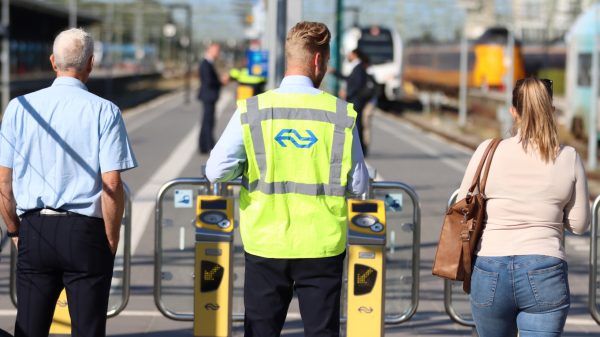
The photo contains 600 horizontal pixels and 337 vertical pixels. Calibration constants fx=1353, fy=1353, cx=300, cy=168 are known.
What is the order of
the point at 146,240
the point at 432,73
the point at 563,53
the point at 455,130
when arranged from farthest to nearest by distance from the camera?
the point at 432,73 → the point at 563,53 → the point at 455,130 → the point at 146,240

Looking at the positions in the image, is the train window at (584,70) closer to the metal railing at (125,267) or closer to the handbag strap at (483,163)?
the metal railing at (125,267)

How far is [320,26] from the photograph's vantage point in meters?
5.03

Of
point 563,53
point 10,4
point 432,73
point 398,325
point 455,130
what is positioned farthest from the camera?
point 432,73

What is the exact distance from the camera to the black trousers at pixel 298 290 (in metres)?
5.05

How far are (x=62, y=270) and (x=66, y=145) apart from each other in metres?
0.48

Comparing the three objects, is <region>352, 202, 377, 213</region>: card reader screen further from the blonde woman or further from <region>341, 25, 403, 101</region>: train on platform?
<region>341, 25, 403, 101</region>: train on platform

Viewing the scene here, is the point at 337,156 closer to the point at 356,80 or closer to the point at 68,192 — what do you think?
the point at 68,192

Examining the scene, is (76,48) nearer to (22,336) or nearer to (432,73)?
(22,336)

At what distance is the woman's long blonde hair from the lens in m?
4.91

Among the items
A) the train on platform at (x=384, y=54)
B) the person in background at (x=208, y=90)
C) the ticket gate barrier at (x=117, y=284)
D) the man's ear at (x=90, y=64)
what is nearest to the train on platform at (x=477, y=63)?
the train on platform at (x=384, y=54)

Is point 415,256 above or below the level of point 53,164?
below

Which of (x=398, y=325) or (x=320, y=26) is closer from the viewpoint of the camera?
(x=320, y=26)

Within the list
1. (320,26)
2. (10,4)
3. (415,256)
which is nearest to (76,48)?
(320,26)

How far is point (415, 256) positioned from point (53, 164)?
3008 mm
